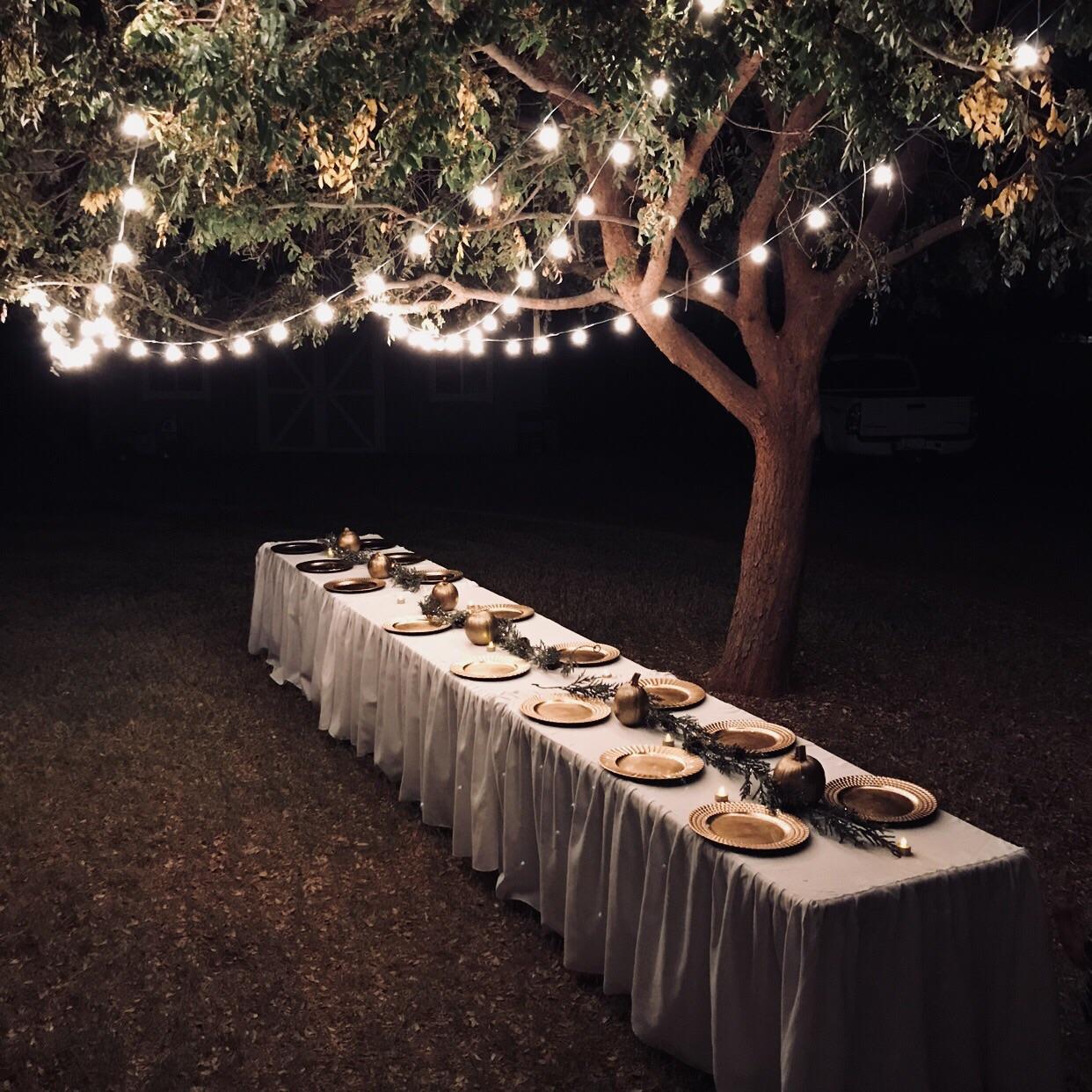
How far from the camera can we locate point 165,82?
4.47 m

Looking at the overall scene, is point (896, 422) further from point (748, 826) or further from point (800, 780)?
point (748, 826)

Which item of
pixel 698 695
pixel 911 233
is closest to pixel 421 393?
pixel 911 233

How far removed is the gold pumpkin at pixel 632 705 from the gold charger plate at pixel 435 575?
2.55 metres

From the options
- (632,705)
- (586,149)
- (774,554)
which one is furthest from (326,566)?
(632,705)

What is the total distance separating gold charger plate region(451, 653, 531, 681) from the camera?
187 inches

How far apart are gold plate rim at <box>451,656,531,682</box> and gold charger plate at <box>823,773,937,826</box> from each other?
156 cm

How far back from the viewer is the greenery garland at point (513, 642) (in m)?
4.91

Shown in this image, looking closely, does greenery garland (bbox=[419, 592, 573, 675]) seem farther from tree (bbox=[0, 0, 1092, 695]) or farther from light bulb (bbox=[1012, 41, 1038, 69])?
light bulb (bbox=[1012, 41, 1038, 69])

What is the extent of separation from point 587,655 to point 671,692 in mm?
639

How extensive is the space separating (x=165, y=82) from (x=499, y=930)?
3.67m

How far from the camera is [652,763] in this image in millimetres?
3768

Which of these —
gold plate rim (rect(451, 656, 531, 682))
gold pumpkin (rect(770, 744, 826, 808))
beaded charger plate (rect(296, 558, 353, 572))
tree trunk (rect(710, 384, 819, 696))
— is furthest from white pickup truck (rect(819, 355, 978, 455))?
gold pumpkin (rect(770, 744, 826, 808))

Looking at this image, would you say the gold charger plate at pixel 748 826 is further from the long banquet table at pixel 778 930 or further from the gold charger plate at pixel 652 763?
the gold charger plate at pixel 652 763

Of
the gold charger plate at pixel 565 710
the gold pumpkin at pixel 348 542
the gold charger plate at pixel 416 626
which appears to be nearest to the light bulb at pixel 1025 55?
the gold charger plate at pixel 565 710
